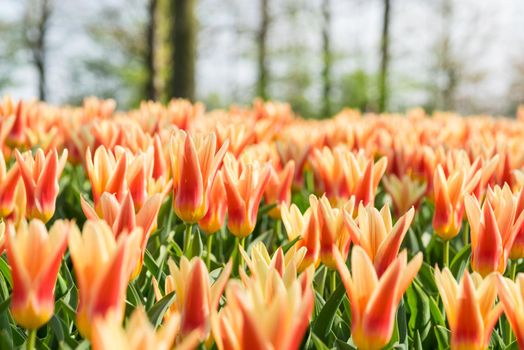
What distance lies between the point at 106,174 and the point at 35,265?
0.83 meters

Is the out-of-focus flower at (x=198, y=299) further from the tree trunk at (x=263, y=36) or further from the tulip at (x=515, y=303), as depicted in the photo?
the tree trunk at (x=263, y=36)

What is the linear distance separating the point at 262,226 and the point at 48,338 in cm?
147

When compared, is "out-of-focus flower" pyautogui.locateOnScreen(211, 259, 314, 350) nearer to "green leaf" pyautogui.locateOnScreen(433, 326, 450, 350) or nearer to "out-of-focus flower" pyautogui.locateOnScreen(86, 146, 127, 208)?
"green leaf" pyautogui.locateOnScreen(433, 326, 450, 350)

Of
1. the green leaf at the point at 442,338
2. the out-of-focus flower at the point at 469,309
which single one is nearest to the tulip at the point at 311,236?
the green leaf at the point at 442,338

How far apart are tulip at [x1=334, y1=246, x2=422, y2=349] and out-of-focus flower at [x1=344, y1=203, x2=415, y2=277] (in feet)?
0.65

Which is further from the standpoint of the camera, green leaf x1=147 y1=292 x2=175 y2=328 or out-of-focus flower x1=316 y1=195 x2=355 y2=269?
out-of-focus flower x1=316 y1=195 x2=355 y2=269

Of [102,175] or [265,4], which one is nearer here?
[102,175]

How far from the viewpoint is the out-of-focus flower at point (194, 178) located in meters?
1.94

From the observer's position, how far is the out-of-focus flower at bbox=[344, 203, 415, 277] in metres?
1.47

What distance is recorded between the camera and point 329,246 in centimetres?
183

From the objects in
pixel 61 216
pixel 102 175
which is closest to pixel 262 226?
pixel 61 216

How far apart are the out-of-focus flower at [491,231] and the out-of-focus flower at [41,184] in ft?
3.78

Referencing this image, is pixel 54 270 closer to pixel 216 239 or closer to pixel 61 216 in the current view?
pixel 216 239

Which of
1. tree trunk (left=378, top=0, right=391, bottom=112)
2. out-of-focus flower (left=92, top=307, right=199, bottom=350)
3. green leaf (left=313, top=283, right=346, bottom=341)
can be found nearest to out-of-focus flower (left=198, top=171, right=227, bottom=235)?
green leaf (left=313, top=283, right=346, bottom=341)
